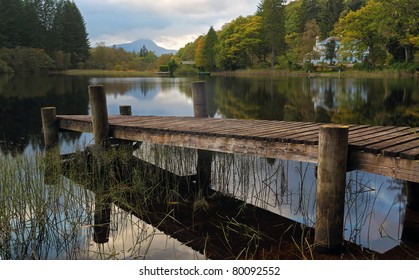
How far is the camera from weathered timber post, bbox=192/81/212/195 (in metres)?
7.00

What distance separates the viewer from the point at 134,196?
5961 millimetres

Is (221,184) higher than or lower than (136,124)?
lower

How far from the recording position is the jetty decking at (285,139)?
4059mm

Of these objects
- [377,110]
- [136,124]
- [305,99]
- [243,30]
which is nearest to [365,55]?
[243,30]

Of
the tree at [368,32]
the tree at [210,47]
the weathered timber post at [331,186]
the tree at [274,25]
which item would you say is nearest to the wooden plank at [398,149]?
A: the weathered timber post at [331,186]

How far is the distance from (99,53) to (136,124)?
5596 cm

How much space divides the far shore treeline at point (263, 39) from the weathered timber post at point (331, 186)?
116 ft

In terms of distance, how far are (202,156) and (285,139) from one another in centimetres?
290

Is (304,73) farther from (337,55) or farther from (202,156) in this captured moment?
(202,156)

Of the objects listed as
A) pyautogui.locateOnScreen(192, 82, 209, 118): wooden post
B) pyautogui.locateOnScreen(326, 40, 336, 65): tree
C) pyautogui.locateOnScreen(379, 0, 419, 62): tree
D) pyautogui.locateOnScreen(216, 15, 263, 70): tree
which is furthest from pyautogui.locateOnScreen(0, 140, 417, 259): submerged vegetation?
pyautogui.locateOnScreen(216, 15, 263, 70): tree

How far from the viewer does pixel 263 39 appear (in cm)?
5744

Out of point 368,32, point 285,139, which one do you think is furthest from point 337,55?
point 285,139

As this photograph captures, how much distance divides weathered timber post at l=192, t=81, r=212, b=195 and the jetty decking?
2.24 ft
